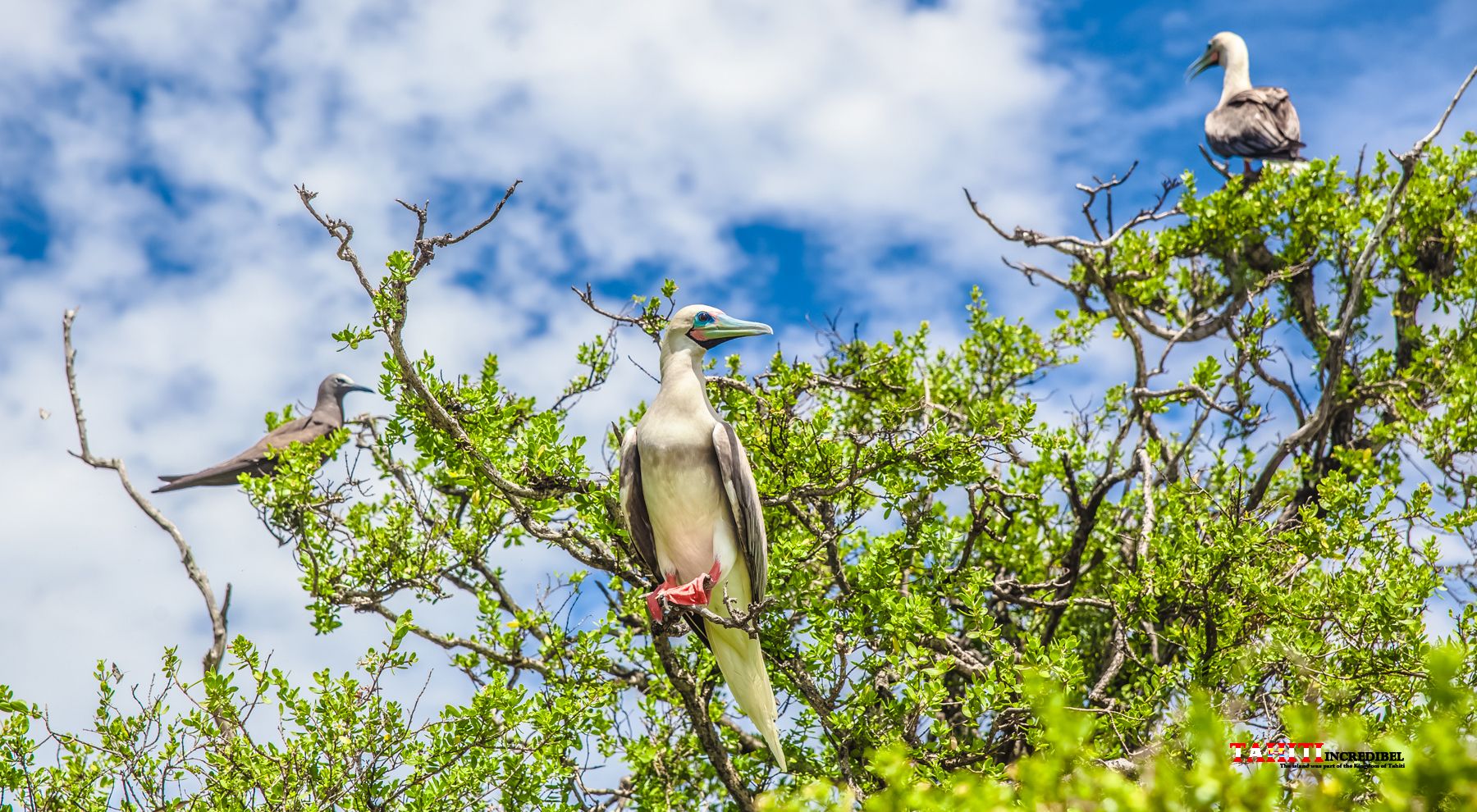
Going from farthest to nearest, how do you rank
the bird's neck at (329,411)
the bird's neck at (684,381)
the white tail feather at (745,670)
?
the bird's neck at (329,411) < the white tail feather at (745,670) < the bird's neck at (684,381)

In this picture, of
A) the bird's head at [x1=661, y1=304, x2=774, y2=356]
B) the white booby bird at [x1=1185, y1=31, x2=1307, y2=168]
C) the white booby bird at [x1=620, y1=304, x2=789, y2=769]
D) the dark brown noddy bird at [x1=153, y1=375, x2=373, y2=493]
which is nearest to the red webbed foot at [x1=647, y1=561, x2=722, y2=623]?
the white booby bird at [x1=620, y1=304, x2=789, y2=769]

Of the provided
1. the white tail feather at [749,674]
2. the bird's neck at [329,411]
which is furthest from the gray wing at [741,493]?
the bird's neck at [329,411]

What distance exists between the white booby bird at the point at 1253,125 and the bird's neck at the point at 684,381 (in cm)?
621

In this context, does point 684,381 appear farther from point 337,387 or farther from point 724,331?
point 337,387

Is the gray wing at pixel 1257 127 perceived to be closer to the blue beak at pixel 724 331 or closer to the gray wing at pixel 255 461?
the blue beak at pixel 724 331

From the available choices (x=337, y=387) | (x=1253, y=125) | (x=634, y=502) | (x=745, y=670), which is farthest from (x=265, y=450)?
(x=1253, y=125)

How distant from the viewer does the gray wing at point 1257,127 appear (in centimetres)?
883

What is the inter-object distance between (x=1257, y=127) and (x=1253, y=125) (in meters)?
0.04

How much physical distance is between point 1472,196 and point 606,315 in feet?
22.7

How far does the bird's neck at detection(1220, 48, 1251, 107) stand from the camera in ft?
32.7

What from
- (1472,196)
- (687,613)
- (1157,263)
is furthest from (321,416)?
(1472,196)

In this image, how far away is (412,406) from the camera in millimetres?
4859

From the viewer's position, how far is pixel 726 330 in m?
5.18

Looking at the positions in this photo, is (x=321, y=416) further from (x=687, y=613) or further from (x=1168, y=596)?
(x=1168, y=596)
